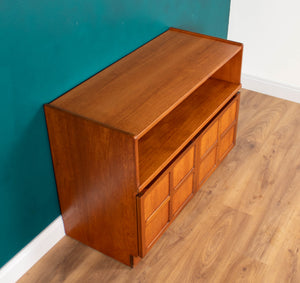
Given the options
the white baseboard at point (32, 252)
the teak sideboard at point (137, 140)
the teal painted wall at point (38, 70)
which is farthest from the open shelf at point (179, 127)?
the white baseboard at point (32, 252)

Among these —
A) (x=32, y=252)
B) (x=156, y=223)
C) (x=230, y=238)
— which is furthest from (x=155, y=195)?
(x=32, y=252)

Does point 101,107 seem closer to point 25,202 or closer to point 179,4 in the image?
point 25,202

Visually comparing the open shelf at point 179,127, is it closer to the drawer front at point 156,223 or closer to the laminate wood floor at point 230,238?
the drawer front at point 156,223

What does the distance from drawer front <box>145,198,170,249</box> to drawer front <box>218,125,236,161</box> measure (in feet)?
1.82

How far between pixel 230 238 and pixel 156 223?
36cm

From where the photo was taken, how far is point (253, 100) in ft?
9.73

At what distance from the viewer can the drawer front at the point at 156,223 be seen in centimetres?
180

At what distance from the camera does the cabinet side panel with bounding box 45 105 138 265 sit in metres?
1.56

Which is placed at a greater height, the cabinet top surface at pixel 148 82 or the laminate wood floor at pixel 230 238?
the cabinet top surface at pixel 148 82

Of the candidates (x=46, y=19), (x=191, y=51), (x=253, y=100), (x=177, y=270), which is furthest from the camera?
(x=253, y=100)

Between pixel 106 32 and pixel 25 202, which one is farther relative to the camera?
pixel 106 32

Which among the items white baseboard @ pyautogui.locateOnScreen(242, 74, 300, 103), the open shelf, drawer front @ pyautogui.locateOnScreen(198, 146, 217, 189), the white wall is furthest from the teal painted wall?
white baseboard @ pyautogui.locateOnScreen(242, 74, 300, 103)

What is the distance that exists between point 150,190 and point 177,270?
15.4 inches

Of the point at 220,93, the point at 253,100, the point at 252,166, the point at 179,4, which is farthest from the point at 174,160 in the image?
the point at 253,100
